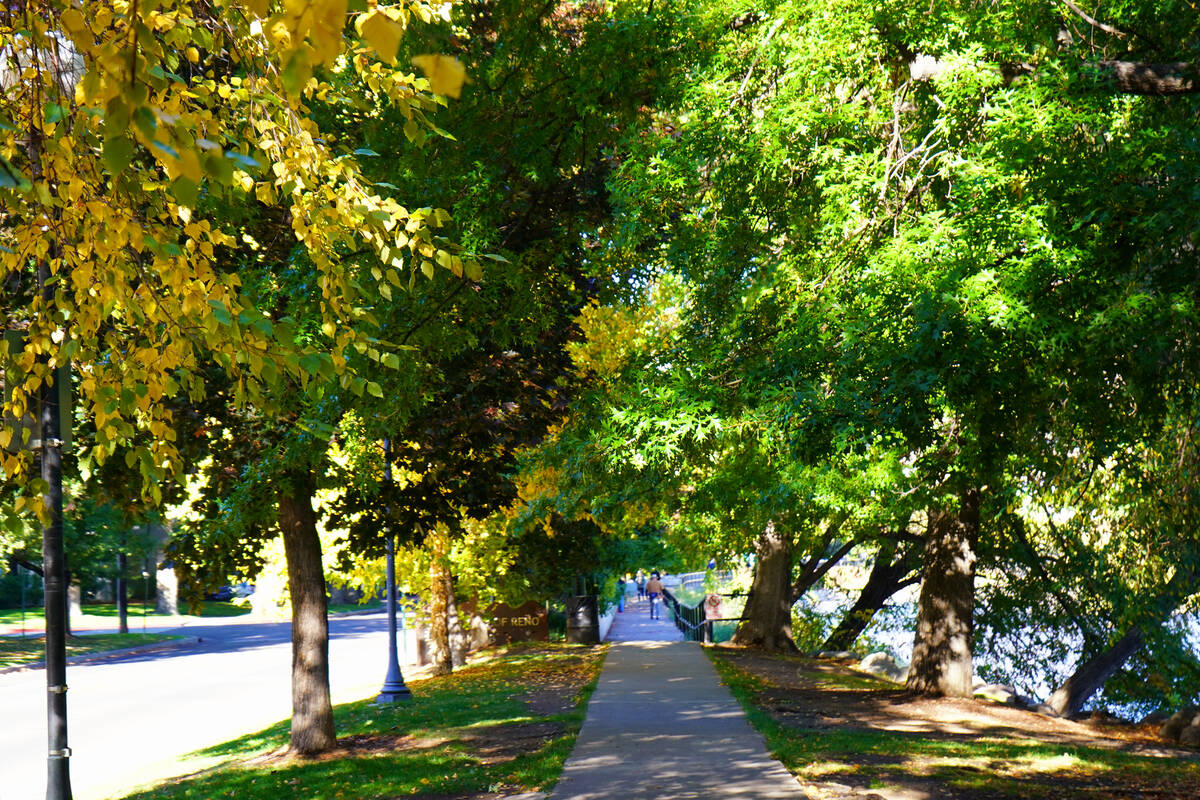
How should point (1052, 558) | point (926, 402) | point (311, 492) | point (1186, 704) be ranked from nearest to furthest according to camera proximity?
point (926, 402) < point (311, 492) < point (1186, 704) < point (1052, 558)

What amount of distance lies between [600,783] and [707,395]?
10.5 feet

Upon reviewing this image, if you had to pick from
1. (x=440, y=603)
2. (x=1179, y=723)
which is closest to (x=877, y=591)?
(x=440, y=603)

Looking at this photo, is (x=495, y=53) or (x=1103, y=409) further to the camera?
(x=495, y=53)

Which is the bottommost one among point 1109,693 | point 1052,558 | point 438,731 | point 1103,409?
point 1109,693

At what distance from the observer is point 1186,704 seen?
1599cm

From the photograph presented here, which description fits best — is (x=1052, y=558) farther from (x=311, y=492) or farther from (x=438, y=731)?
(x=311, y=492)

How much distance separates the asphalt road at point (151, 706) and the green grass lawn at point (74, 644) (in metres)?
1.91

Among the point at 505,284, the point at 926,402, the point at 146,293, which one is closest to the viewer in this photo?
the point at 146,293

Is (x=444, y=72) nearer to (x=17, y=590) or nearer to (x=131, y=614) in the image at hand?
(x=17, y=590)

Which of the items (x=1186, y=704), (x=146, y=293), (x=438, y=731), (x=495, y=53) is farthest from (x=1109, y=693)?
(x=146, y=293)

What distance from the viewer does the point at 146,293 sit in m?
4.36

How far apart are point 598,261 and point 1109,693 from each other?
13.5 meters

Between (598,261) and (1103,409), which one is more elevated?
(598,261)

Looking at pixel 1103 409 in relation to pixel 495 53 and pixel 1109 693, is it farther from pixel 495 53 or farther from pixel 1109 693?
pixel 1109 693
